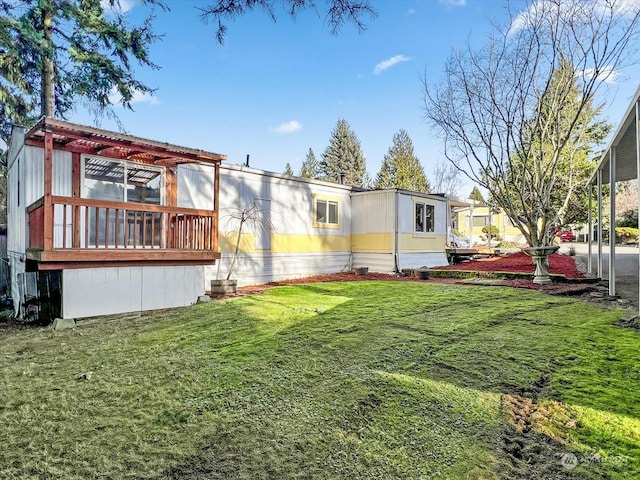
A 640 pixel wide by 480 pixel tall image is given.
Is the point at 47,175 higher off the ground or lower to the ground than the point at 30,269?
higher

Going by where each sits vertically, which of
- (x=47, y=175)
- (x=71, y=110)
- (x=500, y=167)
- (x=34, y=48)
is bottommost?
(x=47, y=175)

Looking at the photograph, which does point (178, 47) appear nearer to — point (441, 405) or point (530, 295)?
point (530, 295)

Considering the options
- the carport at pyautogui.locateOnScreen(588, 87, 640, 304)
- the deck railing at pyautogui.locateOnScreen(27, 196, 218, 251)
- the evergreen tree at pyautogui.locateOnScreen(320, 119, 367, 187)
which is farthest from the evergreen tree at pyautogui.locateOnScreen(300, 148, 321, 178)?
the deck railing at pyautogui.locateOnScreen(27, 196, 218, 251)

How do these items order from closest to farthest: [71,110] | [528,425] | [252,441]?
[252,441], [528,425], [71,110]

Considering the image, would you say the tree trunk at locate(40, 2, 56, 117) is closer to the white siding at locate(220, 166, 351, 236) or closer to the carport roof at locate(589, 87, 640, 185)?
the white siding at locate(220, 166, 351, 236)

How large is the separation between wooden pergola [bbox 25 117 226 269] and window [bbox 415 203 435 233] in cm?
837

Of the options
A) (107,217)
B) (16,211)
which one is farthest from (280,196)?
(16,211)

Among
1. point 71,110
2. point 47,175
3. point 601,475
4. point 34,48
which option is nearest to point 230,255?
point 47,175

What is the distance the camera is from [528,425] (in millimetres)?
2502

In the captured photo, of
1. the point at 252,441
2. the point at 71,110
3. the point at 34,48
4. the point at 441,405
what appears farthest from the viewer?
the point at 71,110

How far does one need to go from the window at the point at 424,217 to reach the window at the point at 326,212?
3.04 metres

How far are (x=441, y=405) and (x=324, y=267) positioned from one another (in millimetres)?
9955

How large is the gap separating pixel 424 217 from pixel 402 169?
68.4ft

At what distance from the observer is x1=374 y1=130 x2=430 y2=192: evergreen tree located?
3281 cm
